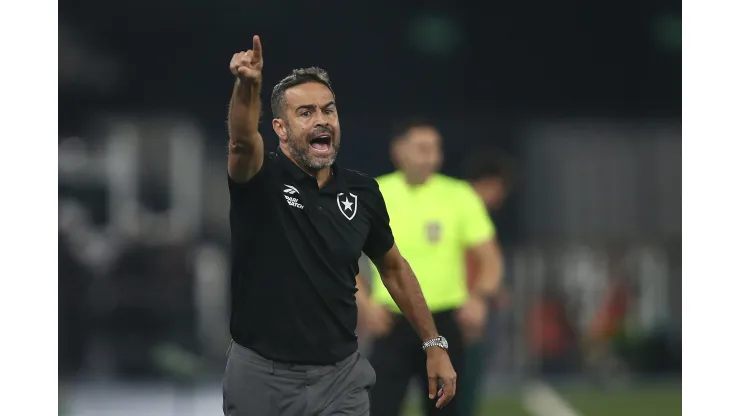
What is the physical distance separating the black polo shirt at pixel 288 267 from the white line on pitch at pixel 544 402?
7.62m

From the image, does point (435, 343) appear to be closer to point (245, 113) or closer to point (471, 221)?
point (245, 113)

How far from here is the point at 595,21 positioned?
16.3m

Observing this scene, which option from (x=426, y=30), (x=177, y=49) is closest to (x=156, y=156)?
(x=177, y=49)

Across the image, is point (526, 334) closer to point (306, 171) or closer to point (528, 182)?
point (528, 182)

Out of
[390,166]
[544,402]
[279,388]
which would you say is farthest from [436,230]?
[390,166]

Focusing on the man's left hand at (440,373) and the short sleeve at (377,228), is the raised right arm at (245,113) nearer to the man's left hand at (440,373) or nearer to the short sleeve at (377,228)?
the short sleeve at (377,228)

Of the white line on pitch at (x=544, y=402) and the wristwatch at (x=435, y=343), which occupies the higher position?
the wristwatch at (x=435, y=343)

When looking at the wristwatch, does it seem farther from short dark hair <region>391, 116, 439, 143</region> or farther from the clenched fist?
short dark hair <region>391, 116, 439, 143</region>

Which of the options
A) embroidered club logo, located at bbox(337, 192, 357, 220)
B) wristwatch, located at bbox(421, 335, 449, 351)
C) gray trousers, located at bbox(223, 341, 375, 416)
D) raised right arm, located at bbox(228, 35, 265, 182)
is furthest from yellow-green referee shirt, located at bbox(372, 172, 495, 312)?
raised right arm, located at bbox(228, 35, 265, 182)

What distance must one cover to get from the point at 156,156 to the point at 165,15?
91.4 inches

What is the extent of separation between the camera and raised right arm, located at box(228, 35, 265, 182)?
4023mm

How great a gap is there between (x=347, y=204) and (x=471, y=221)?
252cm

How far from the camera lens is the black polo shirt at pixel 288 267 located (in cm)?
437

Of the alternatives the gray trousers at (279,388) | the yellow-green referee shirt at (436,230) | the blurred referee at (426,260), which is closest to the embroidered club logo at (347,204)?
the gray trousers at (279,388)
